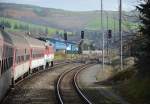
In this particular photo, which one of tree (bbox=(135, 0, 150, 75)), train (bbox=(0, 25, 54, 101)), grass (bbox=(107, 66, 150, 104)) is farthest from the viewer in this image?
grass (bbox=(107, 66, 150, 104))

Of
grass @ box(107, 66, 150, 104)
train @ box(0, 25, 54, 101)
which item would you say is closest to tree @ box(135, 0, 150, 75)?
grass @ box(107, 66, 150, 104)

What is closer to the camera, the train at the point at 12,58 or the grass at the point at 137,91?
the train at the point at 12,58

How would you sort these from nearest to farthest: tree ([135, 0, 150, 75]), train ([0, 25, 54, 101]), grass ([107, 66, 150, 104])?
1. train ([0, 25, 54, 101])
2. tree ([135, 0, 150, 75])
3. grass ([107, 66, 150, 104])

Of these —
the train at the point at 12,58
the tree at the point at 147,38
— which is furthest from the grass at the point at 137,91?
the train at the point at 12,58

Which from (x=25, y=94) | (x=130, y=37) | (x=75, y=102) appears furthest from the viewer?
(x=130, y=37)

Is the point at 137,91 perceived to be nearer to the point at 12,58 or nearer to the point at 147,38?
the point at 147,38

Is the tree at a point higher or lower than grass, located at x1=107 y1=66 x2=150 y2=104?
higher

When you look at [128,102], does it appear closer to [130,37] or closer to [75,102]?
[75,102]

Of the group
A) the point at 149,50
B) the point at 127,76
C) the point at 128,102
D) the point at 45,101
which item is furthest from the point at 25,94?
the point at 127,76

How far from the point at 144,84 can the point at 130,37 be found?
21.5ft

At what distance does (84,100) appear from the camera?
2455 cm

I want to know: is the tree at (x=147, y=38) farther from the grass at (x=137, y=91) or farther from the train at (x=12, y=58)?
the train at (x=12, y=58)

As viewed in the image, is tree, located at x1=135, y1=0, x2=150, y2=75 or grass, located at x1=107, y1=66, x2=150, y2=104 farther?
grass, located at x1=107, y1=66, x2=150, y2=104

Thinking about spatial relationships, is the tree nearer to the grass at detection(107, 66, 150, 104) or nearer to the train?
the grass at detection(107, 66, 150, 104)
